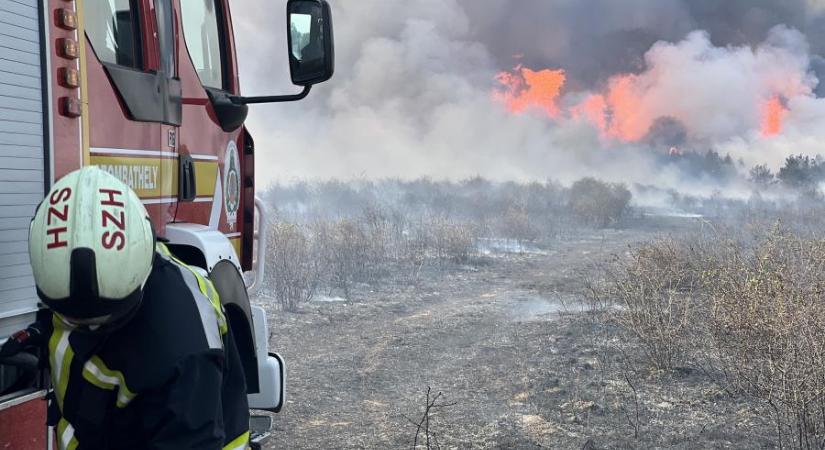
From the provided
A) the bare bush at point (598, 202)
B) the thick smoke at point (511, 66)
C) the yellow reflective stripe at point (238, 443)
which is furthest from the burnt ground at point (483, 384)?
the thick smoke at point (511, 66)

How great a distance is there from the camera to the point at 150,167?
2.72 m

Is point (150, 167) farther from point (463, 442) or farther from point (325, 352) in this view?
point (325, 352)

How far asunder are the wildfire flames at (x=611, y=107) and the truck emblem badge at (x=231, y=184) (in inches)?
1738

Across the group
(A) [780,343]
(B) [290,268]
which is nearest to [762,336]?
(A) [780,343]

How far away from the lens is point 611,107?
5159cm

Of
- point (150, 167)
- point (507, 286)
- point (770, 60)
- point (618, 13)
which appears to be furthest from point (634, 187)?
point (150, 167)

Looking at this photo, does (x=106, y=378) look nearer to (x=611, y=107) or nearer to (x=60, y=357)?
(x=60, y=357)

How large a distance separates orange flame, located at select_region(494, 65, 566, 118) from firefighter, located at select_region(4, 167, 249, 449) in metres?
44.7

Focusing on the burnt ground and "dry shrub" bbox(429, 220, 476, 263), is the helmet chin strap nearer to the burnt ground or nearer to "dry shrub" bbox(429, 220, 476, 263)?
the burnt ground

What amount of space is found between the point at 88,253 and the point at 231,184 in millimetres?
2138

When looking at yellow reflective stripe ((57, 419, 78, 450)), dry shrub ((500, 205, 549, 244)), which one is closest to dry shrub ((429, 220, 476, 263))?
dry shrub ((500, 205, 549, 244))

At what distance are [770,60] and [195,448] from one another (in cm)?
5710

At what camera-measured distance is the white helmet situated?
154 centimetres

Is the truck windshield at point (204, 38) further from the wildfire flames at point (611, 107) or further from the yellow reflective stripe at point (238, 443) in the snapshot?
the wildfire flames at point (611, 107)
